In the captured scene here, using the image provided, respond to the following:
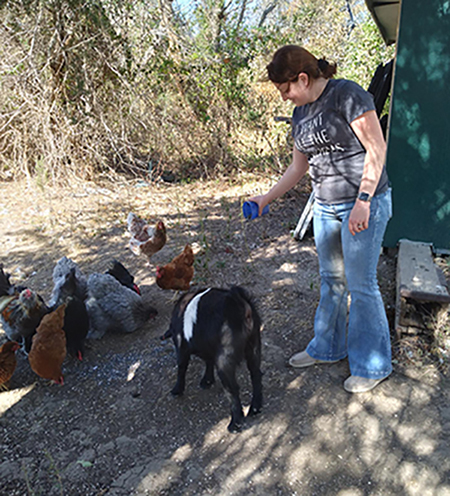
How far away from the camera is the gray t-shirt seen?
2223 millimetres

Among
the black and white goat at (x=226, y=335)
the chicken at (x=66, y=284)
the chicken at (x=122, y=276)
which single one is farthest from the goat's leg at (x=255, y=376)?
the chicken at (x=122, y=276)

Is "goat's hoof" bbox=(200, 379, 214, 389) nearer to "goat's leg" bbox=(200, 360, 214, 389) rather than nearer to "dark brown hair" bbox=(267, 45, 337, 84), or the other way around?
"goat's leg" bbox=(200, 360, 214, 389)

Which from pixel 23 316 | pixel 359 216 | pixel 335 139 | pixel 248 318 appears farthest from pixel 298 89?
pixel 23 316

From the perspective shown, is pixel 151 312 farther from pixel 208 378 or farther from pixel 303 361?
pixel 303 361

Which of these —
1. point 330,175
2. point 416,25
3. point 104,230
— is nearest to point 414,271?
point 330,175

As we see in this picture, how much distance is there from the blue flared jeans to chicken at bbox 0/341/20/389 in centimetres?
222

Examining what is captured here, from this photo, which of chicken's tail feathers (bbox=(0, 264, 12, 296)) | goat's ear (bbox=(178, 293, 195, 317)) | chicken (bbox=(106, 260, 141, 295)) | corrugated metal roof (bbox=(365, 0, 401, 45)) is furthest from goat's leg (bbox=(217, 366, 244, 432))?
corrugated metal roof (bbox=(365, 0, 401, 45))

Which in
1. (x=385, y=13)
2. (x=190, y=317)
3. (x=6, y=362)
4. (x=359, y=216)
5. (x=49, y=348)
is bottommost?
(x=6, y=362)

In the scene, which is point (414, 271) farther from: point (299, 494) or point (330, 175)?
point (299, 494)

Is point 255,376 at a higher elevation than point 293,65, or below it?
below

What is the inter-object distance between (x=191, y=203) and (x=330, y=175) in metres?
4.99

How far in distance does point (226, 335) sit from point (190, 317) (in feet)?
1.01

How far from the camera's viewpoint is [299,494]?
213 cm

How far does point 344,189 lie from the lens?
2.42 meters
